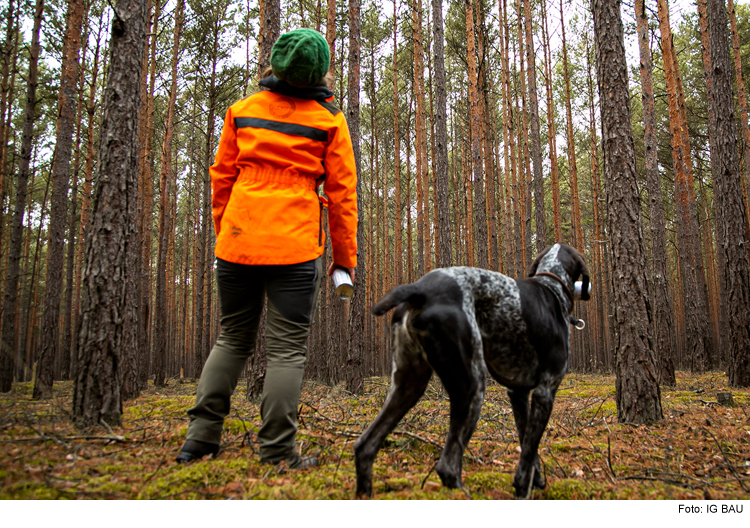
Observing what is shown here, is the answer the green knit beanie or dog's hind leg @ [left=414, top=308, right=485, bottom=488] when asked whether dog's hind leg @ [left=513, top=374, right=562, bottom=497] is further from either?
the green knit beanie

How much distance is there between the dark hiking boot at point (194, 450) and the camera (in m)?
2.46

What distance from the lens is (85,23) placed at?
37.2 feet

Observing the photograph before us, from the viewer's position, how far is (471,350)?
2057 millimetres

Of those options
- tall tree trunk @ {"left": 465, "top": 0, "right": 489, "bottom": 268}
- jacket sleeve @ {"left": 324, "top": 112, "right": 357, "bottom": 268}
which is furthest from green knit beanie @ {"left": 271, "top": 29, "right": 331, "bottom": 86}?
tall tree trunk @ {"left": 465, "top": 0, "right": 489, "bottom": 268}

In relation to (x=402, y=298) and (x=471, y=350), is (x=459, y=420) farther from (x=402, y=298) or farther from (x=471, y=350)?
(x=402, y=298)

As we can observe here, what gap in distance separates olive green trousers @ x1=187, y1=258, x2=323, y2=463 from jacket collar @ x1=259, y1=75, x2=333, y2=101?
1044 mm

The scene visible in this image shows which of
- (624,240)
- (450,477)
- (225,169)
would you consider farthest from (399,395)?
(624,240)

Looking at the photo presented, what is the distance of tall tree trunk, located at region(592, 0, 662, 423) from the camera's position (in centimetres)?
432

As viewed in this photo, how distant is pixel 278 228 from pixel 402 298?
92 cm

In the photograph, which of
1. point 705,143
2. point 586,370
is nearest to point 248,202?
point 586,370

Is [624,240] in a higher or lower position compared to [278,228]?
higher

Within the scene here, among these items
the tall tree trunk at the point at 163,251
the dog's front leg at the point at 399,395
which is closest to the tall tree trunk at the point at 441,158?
the dog's front leg at the point at 399,395

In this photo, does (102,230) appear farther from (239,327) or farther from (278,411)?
(278,411)

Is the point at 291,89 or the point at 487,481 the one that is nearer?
Result: the point at 487,481
